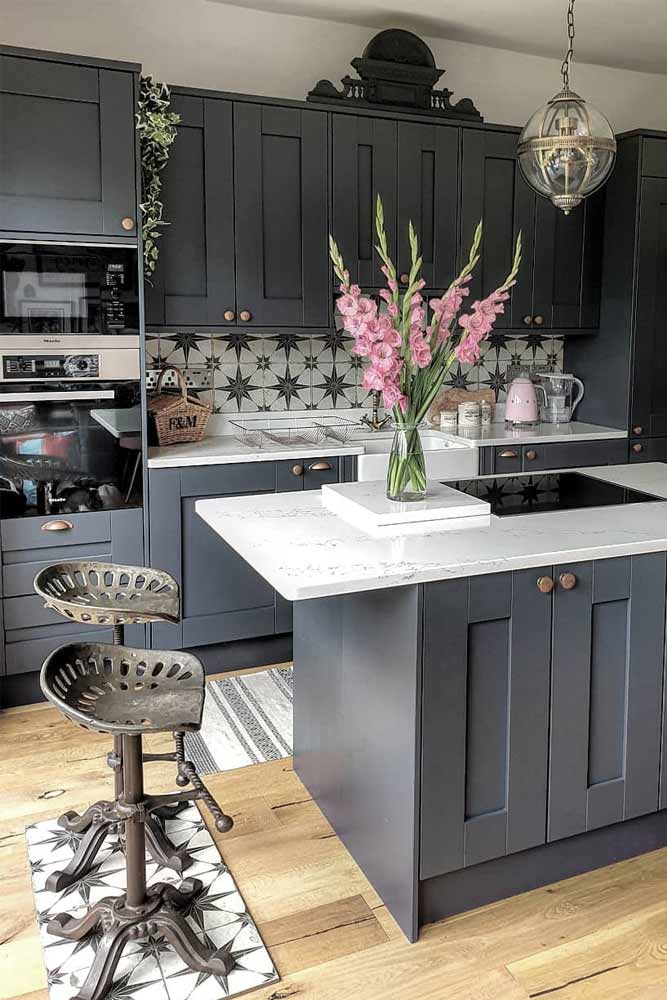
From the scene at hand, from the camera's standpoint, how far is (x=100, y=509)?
337cm

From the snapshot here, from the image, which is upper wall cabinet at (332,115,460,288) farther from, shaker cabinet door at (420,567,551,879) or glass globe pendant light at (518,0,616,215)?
shaker cabinet door at (420,567,551,879)

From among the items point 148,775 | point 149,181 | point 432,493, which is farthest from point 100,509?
point 432,493

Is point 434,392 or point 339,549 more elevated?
point 434,392

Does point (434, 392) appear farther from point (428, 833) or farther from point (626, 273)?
point (626, 273)

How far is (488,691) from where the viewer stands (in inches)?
81.0

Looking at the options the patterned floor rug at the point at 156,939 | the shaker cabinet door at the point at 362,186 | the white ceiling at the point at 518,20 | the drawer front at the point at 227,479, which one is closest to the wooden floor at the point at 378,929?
the patterned floor rug at the point at 156,939

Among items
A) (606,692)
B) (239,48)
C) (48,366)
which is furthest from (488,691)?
(239,48)

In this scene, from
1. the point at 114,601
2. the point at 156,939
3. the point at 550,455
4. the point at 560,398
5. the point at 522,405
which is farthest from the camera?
the point at 560,398

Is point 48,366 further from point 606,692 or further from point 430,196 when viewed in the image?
point 606,692

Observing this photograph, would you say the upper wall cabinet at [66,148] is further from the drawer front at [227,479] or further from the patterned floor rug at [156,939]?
the patterned floor rug at [156,939]

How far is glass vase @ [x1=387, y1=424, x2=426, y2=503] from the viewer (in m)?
2.28

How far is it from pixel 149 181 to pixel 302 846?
2.44 metres

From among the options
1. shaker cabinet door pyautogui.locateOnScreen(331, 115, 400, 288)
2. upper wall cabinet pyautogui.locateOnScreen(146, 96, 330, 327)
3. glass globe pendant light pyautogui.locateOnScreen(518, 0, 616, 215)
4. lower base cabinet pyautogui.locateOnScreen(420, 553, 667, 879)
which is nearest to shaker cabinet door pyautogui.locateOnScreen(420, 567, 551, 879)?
lower base cabinet pyautogui.locateOnScreen(420, 553, 667, 879)

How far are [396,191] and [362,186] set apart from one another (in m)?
0.16
